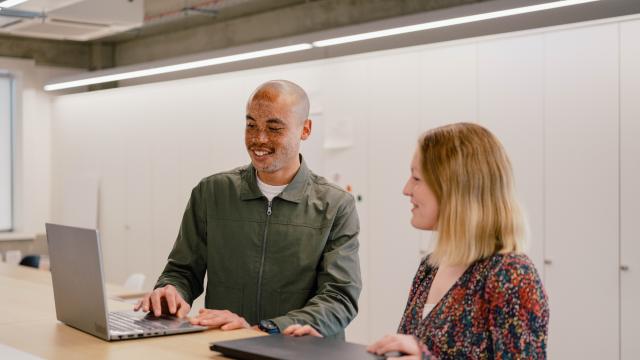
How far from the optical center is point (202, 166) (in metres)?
8.77

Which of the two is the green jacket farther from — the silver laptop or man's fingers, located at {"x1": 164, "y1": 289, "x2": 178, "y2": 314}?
the silver laptop

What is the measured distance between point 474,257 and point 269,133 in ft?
4.09

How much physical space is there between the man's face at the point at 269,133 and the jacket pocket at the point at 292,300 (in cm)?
47

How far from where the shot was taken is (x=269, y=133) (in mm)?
3076

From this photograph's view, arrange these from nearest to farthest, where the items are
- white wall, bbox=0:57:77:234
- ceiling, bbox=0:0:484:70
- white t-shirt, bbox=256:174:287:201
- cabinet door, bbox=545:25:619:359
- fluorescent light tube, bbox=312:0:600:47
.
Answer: white t-shirt, bbox=256:174:287:201, fluorescent light tube, bbox=312:0:600:47, cabinet door, bbox=545:25:619:359, ceiling, bbox=0:0:484:70, white wall, bbox=0:57:77:234

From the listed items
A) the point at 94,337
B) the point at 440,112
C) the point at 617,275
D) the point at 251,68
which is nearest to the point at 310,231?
the point at 94,337

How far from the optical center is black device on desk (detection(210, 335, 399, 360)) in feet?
6.90

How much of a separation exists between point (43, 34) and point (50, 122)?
16.3ft

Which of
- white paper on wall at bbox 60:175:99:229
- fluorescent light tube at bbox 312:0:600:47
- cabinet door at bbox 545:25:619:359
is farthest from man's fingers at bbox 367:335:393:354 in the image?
white paper on wall at bbox 60:175:99:229

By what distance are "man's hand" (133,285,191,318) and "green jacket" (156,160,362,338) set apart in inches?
7.8

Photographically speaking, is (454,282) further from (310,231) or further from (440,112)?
(440,112)

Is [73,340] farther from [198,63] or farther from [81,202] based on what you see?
[81,202]

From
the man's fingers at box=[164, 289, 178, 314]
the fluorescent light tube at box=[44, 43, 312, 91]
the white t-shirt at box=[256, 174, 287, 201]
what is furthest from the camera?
the fluorescent light tube at box=[44, 43, 312, 91]

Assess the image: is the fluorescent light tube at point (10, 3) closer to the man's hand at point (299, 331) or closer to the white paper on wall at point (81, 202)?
the man's hand at point (299, 331)
